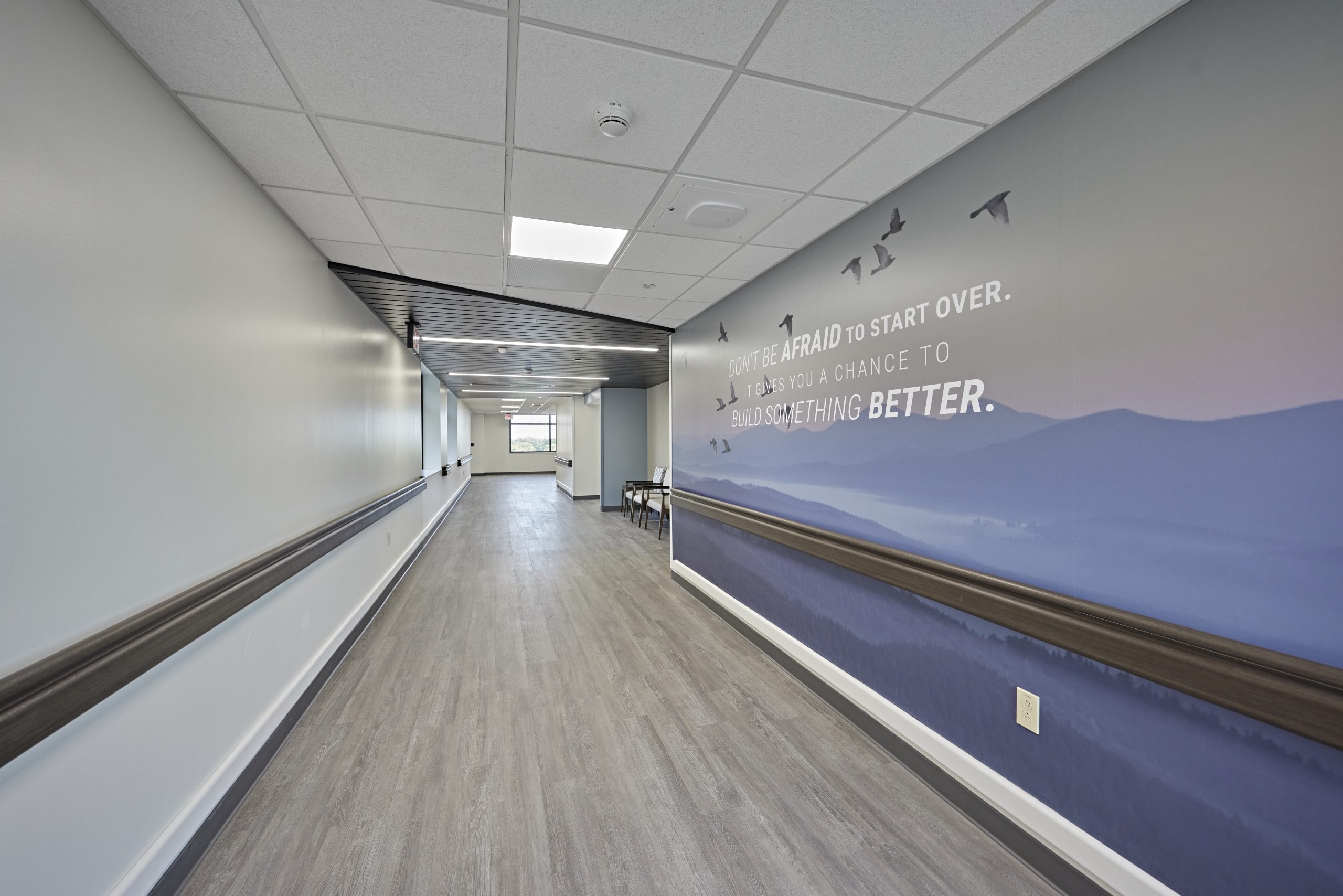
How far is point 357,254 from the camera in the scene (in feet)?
10.2

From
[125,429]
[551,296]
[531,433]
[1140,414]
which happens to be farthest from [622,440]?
[531,433]

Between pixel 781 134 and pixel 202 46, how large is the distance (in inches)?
71.8

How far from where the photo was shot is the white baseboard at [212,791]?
1495mm

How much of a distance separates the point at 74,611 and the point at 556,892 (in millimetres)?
1569

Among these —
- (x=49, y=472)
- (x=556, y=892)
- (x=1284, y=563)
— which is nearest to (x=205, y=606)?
(x=49, y=472)

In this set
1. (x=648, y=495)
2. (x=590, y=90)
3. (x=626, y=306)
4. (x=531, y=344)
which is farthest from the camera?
(x=648, y=495)

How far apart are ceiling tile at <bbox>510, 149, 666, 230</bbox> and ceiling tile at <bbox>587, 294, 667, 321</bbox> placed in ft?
4.65

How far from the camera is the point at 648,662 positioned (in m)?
3.31

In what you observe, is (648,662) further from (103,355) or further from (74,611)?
(103,355)

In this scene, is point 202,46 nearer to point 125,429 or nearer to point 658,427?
point 125,429

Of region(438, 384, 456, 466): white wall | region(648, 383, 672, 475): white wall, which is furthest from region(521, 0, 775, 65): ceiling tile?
region(438, 384, 456, 466): white wall

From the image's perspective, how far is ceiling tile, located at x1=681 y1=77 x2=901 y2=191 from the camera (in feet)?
5.69

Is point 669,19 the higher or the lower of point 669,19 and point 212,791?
the higher

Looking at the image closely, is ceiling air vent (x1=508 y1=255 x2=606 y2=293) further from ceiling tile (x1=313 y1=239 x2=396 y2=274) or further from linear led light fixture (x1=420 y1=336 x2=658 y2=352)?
linear led light fixture (x1=420 y1=336 x2=658 y2=352)
